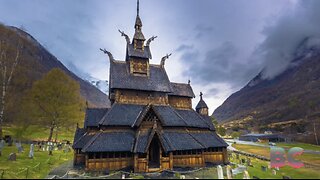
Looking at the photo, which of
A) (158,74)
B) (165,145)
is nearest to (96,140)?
(165,145)

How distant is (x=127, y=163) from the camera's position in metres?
23.8

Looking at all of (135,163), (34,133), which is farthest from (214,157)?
(34,133)

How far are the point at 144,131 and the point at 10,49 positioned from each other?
29.6 m

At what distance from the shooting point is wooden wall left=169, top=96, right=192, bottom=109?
33938 millimetres

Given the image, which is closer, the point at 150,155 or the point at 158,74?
the point at 150,155

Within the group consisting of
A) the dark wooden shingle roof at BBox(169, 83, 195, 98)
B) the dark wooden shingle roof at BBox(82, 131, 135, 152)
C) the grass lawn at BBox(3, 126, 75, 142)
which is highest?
the dark wooden shingle roof at BBox(169, 83, 195, 98)

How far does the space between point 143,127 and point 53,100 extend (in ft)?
98.9

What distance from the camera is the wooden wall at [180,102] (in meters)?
33.9

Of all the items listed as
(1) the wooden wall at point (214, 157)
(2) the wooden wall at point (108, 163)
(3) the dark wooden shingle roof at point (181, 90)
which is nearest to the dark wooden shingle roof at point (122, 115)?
(2) the wooden wall at point (108, 163)

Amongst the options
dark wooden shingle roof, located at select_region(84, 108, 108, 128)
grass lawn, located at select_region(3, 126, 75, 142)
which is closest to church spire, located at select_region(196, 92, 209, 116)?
dark wooden shingle roof, located at select_region(84, 108, 108, 128)

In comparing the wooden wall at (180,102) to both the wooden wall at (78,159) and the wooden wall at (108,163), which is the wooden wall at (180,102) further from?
the wooden wall at (78,159)

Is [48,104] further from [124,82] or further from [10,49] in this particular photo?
[124,82]

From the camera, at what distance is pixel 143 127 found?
25.4m

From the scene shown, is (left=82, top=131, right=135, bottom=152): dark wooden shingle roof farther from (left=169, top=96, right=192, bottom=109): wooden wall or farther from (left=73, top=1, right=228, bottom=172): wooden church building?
(left=169, top=96, right=192, bottom=109): wooden wall
